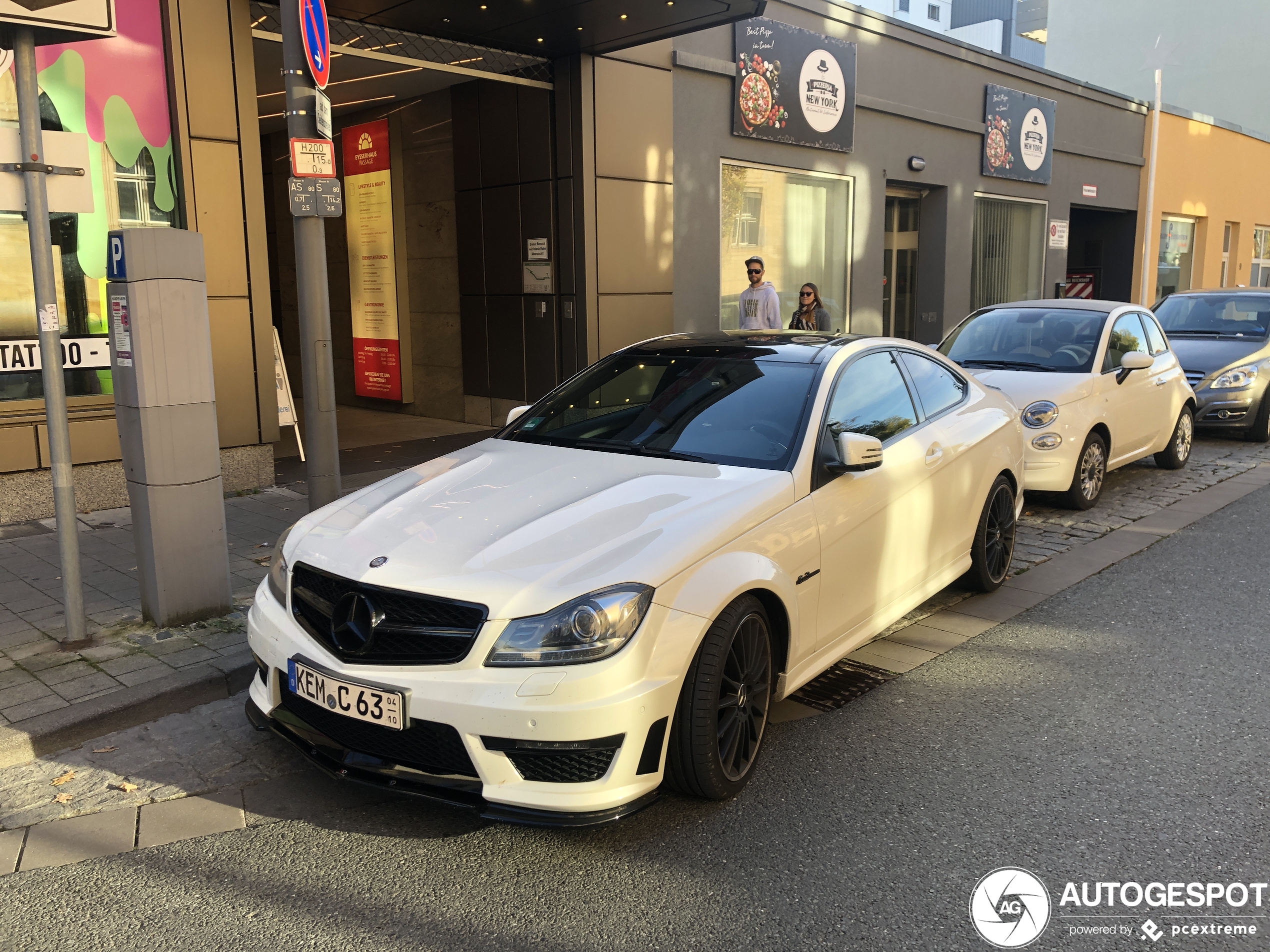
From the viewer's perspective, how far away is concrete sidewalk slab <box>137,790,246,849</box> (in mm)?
3449

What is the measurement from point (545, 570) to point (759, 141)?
1104 cm

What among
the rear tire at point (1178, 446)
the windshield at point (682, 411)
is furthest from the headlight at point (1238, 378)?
the windshield at point (682, 411)

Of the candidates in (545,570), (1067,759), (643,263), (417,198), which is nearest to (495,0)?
(643,263)

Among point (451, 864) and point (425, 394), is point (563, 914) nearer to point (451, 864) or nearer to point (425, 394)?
point (451, 864)

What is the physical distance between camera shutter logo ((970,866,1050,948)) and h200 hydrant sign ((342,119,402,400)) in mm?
11834

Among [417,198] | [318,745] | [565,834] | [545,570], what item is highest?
[417,198]

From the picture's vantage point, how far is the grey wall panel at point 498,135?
1151cm

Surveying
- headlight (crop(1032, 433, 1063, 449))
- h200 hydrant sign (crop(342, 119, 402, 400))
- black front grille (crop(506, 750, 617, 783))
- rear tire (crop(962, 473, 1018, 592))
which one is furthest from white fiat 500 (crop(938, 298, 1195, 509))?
h200 hydrant sign (crop(342, 119, 402, 400))

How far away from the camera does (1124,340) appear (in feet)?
29.0

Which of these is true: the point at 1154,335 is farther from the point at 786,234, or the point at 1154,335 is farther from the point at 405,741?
the point at 405,741

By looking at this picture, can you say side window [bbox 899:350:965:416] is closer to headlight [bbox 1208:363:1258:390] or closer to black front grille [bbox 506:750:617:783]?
black front grille [bbox 506:750:617:783]

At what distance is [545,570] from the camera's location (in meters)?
3.23

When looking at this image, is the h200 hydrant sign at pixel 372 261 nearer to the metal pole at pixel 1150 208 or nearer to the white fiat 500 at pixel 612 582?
the white fiat 500 at pixel 612 582

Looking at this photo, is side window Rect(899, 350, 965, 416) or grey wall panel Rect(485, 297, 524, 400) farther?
grey wall panel Rect(485, 297, 524, 400)
